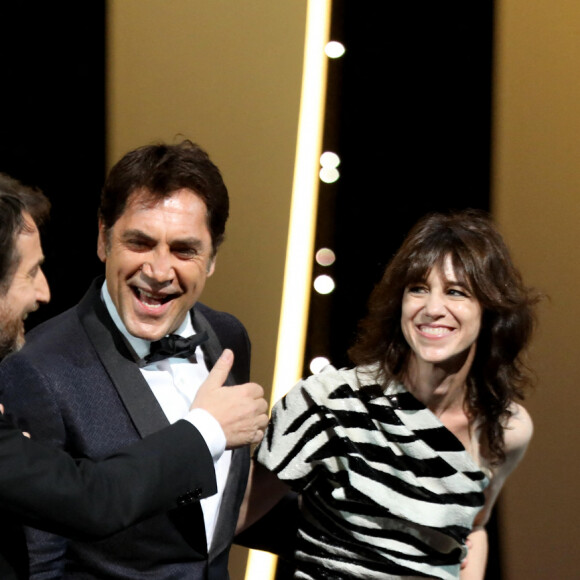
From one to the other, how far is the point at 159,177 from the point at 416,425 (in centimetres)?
74

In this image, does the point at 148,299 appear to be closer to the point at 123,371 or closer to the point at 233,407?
the point at 123,371

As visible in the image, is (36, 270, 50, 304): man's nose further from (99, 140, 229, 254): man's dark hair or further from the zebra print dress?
the zebra print dress

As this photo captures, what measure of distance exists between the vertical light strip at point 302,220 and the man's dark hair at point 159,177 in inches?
45.4

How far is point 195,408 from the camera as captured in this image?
1.72 m

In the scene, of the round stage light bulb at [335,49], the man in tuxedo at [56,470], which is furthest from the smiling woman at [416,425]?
the round stage light bulb at [335,49]

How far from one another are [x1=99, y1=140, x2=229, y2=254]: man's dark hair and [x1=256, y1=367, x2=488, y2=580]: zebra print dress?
0.47 m

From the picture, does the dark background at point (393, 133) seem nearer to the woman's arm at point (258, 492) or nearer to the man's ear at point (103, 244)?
the woman's arm at point (258, 492)

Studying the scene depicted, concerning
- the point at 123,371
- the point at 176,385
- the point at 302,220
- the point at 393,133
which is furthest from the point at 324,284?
the point at 123,371

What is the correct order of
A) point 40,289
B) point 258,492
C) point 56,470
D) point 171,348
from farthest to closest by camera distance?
1. point 258,492
2. point 171,348
3. point 40,289
4. point 56,470

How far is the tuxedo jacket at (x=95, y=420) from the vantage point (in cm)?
170

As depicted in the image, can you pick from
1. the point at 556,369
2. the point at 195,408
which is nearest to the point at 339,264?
the point at 556,369

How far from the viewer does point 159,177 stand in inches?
75.0

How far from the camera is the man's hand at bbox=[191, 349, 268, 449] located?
172 cm

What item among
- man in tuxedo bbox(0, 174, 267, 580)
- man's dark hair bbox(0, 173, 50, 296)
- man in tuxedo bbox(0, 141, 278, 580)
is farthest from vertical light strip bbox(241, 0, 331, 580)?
man's dark hair bbox(0, 173, 50, 296)
